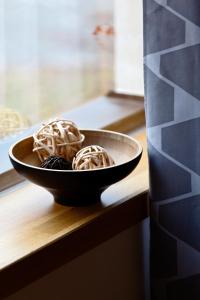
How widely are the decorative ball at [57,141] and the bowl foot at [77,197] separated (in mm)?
81

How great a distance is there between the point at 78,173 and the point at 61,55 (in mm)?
762

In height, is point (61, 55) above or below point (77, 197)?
above

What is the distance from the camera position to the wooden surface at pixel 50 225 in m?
1.15

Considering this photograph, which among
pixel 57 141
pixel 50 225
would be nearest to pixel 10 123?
pixel 57 141

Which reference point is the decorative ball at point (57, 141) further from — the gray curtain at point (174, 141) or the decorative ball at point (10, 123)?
the decorative ball at point (10, 123)

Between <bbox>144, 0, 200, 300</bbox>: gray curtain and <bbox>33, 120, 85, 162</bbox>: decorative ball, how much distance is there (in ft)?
0.53

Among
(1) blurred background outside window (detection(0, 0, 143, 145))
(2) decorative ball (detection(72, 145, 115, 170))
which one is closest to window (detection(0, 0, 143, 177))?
(1) blurred background outside window (detection(0, 0, 143, 145))

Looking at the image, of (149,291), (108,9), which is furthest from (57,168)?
(108,9)

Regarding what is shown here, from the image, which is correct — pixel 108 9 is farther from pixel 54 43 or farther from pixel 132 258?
pixel 132 258

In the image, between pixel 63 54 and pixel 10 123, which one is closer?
pixel 10 123

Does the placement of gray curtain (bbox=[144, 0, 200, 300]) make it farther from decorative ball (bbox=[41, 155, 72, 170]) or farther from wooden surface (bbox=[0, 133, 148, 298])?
decorative ball (bbox=[41, 155, 72, 170])

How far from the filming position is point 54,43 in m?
1.88

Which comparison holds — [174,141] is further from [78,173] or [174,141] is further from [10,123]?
[10,123]

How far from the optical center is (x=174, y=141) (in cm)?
131
